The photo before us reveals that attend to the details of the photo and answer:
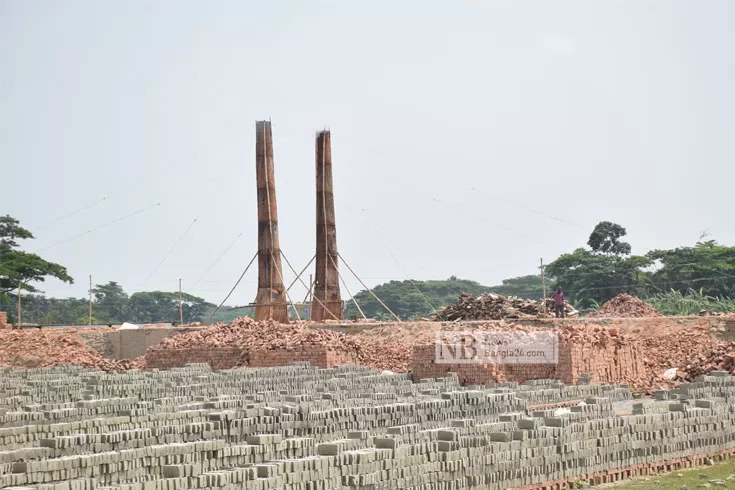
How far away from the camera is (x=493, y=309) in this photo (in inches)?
1261

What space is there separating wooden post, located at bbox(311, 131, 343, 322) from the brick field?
12.8m

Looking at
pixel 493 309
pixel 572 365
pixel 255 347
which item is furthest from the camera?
pixel 493 309

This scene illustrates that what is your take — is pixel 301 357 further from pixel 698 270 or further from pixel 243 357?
pixel 698 270

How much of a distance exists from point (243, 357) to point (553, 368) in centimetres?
821

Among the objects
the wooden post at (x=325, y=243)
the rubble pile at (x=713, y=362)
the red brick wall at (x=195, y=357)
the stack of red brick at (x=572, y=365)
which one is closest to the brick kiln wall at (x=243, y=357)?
the red brick wall at (x=195, y=357)

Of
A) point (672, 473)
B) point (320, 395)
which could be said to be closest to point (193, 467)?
point (672, 473)

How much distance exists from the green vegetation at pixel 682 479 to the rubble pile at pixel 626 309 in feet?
65.1

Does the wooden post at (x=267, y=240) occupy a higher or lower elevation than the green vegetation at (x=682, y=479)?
higher

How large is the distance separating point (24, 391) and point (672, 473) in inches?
444

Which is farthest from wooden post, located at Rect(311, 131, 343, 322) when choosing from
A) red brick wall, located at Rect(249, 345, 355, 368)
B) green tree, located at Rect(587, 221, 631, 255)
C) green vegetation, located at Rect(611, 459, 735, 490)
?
→ green tree, located at Rect(587, 221, 631, 255)

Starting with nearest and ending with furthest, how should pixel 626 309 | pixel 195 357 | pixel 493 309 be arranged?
pixel 195 357 → pixel 493 309 → pixel 626 309

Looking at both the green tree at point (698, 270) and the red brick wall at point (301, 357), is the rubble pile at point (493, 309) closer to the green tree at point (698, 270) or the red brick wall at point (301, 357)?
the red brick wall at point (301, 357)

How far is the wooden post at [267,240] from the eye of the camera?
31906mm

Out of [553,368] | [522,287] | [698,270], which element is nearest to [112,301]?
[522,287]
